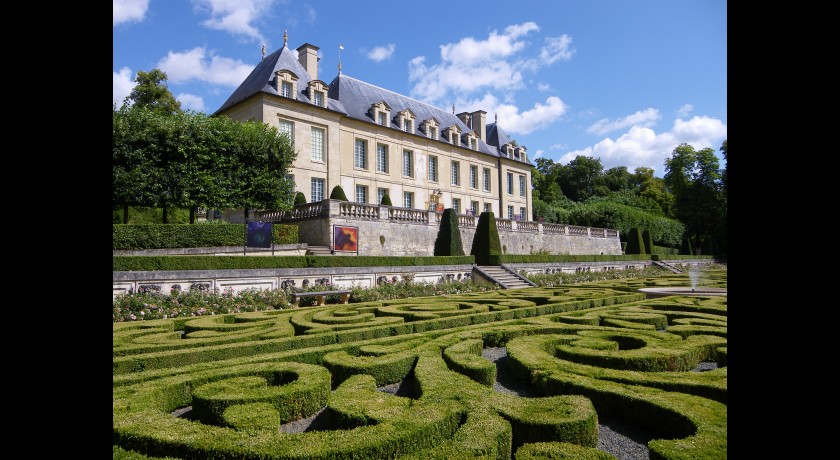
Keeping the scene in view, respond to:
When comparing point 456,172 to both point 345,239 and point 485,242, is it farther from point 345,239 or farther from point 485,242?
point 345,239

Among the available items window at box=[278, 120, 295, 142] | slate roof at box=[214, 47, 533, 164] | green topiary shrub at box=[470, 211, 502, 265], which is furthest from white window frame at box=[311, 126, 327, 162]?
green topiary shrub at box=[470, 211, 502, 265]

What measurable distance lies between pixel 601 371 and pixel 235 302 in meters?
9.81

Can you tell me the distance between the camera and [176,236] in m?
18.9

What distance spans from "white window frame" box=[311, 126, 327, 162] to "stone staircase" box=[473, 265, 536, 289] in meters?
13.3

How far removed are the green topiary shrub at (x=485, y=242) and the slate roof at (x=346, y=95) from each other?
12.6 meters

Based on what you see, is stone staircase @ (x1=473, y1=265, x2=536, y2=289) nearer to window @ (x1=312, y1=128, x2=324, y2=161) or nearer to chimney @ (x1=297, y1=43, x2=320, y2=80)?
window @ (x1=312, y1=128, x2=324, y2=161)

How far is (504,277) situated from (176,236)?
40.6 ft

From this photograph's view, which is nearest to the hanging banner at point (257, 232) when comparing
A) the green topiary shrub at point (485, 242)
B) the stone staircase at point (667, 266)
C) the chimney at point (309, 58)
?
the green topiary shrub at point (485, 242)

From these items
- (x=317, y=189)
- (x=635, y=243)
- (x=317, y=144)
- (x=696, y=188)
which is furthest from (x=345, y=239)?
(x=696, y=188)

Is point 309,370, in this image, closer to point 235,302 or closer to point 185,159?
point 235,302

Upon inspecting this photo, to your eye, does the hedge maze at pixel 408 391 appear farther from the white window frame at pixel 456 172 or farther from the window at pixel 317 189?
the white window frame at pixel 456 172

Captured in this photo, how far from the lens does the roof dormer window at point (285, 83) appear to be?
28078 millimetres

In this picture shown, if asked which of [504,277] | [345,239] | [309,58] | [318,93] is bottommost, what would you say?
[504,277]

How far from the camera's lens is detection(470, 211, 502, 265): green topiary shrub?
2284 cm
